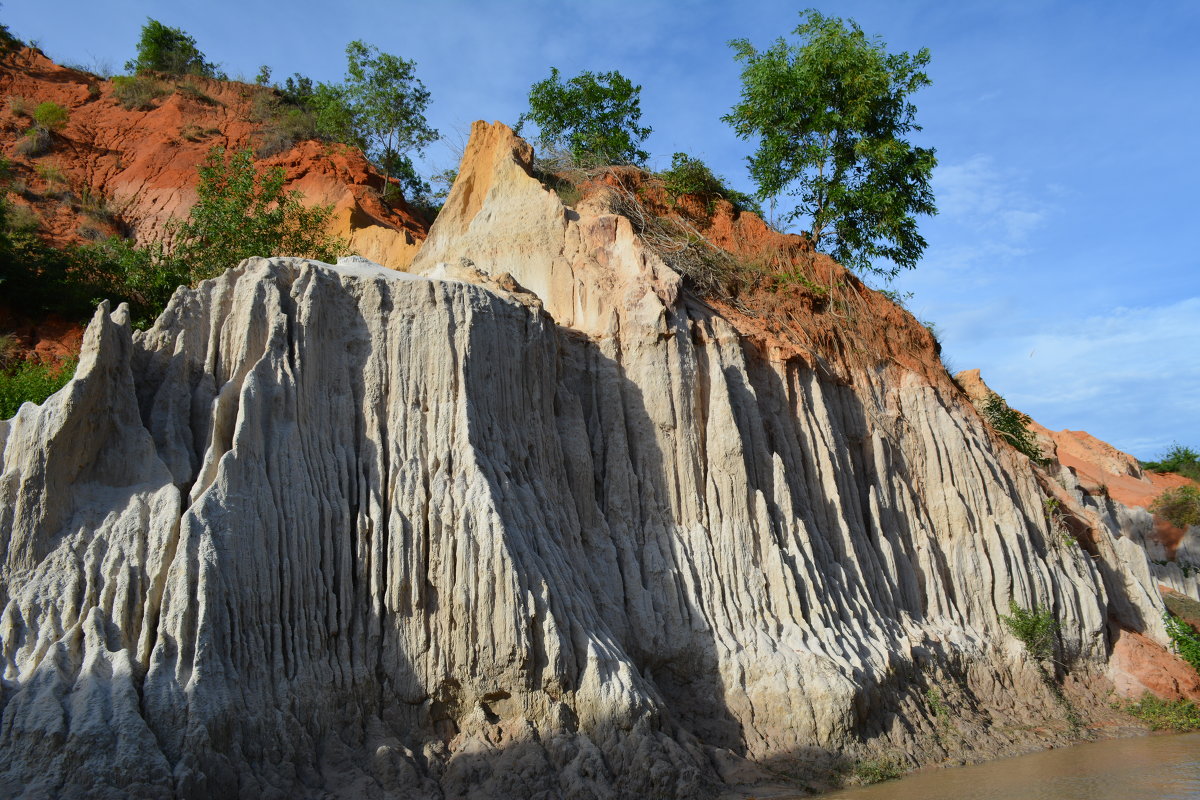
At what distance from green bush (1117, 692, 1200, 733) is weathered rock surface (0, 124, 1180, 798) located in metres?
0.75

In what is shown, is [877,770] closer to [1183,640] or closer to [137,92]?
[1183,640]

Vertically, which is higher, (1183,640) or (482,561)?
(482,561)

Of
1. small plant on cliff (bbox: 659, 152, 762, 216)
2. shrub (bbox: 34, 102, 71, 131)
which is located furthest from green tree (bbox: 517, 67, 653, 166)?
shrub (bbox: 34, 102, 71, 131)

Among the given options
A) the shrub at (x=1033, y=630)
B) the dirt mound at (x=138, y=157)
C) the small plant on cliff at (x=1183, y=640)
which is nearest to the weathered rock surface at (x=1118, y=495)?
the small plant on cliff at (x=1183, y=640)

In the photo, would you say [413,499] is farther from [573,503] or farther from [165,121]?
[165,121]

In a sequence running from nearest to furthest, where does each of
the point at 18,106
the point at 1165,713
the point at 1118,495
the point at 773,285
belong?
the point at 1165,713
the point at 773,285
the point at 18,106
the point at 1118,495

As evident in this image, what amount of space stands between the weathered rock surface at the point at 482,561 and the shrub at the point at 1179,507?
19.3m

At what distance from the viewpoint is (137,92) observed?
3444 centimetres

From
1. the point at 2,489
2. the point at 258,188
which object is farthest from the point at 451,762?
the point at 258,188

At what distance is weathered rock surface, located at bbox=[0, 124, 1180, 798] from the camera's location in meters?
9.84

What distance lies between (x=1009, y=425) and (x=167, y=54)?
109 feet

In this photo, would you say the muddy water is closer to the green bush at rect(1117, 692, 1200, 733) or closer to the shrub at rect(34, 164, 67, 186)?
the green bush at rect(1117, 692, 1200, 733)

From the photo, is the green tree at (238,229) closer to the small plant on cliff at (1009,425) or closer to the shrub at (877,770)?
the shrub at (877,770)

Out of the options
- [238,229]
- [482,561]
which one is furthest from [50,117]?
[482,561]
